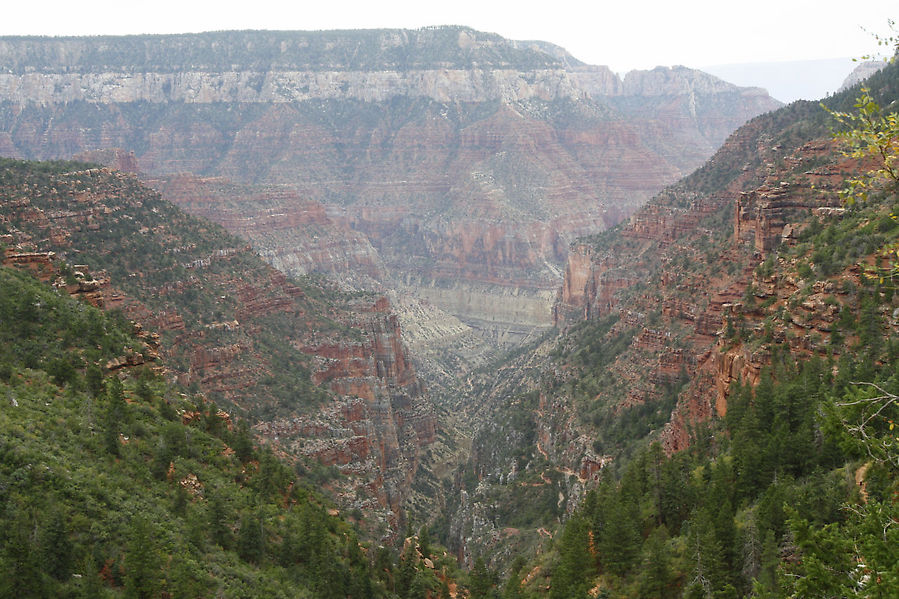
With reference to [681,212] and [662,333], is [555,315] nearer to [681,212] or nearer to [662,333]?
[681,212]

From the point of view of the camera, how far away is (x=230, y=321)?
79.4 metres

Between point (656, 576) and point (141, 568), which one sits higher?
point (141, 568)

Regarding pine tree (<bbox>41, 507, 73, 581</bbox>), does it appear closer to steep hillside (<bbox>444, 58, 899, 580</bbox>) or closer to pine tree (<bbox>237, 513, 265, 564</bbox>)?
pine tree (<bbox>237, 513, 265, 564</bbox>)

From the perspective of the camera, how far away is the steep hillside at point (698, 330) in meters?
45.3

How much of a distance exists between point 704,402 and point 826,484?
21.7m

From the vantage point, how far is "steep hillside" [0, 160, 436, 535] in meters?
69.7

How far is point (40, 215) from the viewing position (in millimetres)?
69938

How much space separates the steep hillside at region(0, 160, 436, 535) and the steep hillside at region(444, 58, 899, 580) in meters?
9.86

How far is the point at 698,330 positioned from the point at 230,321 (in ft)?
127

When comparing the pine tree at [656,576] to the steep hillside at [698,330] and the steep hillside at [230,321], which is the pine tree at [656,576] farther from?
the steep hillside at [230,321]

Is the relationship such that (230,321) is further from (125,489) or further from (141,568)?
(141,568)

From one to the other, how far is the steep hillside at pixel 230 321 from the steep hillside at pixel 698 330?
32.3 ft

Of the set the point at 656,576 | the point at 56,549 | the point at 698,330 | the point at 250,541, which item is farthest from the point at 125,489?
the point at 698,330

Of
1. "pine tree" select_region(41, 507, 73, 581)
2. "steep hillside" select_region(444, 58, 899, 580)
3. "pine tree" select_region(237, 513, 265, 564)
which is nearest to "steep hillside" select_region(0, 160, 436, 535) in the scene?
"steep hillside" select_region(444, 58, 899, 580)
